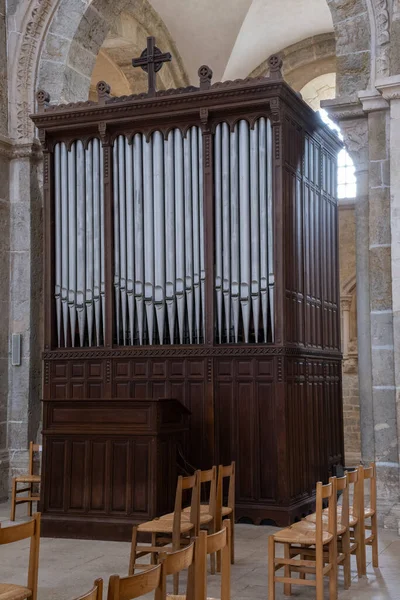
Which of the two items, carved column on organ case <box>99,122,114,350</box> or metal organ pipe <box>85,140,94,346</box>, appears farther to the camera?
metal organ pipe <box>85,140,94,346</box>

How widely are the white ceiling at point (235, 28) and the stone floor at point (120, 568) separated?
975 centimetres

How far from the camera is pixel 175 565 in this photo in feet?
13.1

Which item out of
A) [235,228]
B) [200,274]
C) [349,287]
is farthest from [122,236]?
[349,287]

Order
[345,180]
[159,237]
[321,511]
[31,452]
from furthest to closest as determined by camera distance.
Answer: [345,180] → [31,452] → [159,237] → [321,511]

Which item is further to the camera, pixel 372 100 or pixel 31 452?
pixel 31 452

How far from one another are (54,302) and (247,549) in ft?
12.7

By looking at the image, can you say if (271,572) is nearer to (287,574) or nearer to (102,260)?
(287,574)

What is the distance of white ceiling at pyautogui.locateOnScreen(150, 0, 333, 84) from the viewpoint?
15.2 m

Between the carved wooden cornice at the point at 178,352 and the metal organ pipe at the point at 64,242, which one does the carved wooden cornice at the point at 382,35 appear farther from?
the metal organ pipe at the point at 64,242

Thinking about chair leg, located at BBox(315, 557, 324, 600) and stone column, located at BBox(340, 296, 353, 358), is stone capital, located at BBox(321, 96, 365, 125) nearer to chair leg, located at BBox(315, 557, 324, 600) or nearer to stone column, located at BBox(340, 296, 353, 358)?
chair leg, located at BBox(315, 557, 324, 600)

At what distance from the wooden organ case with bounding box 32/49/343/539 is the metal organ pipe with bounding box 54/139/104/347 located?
0.05ft

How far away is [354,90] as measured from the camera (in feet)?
32.9

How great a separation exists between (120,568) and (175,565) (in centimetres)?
320

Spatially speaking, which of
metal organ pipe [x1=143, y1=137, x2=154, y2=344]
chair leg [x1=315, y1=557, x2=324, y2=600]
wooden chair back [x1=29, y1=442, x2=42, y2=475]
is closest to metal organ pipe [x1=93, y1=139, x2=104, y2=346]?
metal organ pipe [x1=143, y1=137, x2=154, y2=344]
